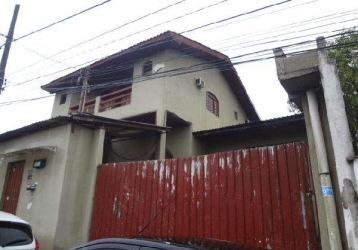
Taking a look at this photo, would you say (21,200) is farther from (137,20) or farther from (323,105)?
(323,105)

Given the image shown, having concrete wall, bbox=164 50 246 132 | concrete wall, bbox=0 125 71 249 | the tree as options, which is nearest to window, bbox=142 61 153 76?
concrete wall, bbox=164 50 246 132

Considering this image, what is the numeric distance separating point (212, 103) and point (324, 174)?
11.2 meters

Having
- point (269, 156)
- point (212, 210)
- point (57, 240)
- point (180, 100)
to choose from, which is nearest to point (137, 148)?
point (180, 100)

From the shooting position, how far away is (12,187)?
948 cm

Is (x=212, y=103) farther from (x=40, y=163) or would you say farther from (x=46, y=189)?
(x=46, y=189)

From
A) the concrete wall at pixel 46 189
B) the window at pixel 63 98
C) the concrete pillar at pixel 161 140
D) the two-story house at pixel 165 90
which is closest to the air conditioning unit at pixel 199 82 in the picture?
the two-story house at pixel 165 90

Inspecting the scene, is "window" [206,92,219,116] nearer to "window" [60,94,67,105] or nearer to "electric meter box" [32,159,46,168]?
"electric meter box" [32,159,46,168]

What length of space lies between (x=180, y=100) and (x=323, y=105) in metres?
8.38

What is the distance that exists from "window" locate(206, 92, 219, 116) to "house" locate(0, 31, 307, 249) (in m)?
0.06

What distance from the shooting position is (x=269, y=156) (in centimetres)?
496

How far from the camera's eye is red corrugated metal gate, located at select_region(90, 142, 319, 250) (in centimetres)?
452

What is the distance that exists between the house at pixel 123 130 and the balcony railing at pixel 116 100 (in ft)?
0.16

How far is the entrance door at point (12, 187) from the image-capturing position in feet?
30.0

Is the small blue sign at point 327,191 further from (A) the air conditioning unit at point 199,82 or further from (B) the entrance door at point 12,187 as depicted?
(A) the air conditioning unit at point 199,82
